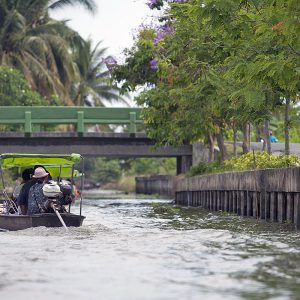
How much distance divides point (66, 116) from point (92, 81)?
2351 cm

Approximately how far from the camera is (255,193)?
1078 inches

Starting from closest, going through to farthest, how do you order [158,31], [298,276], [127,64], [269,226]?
[298,276]
[269,226]
[158,31]
[127,64]

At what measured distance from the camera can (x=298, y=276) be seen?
1277cm

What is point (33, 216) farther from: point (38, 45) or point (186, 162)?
point (38, 45)

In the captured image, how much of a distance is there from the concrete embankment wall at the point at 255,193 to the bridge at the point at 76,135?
9519 mm

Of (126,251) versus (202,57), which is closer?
(126,251)

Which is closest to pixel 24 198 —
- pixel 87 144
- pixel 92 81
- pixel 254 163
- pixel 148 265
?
pixel 254 163

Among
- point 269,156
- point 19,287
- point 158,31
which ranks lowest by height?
point 19,287

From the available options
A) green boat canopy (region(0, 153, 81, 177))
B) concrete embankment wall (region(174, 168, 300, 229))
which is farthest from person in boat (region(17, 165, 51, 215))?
concrete embankment wall (region(174, 168, 300, 229))

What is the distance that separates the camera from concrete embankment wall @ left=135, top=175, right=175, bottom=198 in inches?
2616

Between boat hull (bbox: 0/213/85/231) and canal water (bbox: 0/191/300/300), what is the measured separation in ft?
1.32

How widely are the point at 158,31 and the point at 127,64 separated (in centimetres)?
359

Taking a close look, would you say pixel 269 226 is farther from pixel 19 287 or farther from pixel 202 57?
pixel 19 287

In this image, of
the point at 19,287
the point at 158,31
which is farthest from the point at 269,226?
the point at 158,31
